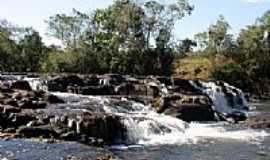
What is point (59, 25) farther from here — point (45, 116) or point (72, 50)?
point (45, 116)

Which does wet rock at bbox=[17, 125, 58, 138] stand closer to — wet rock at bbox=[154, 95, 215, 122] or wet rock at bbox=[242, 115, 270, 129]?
wet rock at bbox=[154, 95, 215, 122]

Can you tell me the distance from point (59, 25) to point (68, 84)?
37.1 metres

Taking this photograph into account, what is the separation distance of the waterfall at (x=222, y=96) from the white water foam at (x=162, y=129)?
14635 millimetres

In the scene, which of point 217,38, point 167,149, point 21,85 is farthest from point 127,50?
point 167,149

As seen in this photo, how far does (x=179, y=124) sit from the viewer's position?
35.5m

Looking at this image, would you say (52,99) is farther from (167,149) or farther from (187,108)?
(167,149)

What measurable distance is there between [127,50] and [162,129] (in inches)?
1776

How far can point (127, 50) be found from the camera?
77.6 metres

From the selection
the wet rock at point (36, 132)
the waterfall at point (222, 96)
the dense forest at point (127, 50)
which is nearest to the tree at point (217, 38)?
the dense forest at point (127, 50)

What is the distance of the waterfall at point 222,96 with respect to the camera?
5262cm

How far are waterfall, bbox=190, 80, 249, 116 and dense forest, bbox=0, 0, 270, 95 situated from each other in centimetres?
2029

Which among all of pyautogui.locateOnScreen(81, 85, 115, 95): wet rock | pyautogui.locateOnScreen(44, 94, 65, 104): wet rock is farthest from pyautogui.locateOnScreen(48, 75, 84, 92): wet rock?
pyautogui.locateOnScreen(44, 94, 65, 104): wet rock

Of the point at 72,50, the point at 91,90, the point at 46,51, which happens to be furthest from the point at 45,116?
the point at 46,51

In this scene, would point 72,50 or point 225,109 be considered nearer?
point 225,109
